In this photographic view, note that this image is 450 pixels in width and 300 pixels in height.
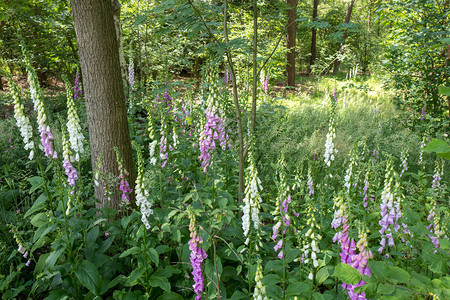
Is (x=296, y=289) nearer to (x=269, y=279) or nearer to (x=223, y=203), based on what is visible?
(x=269, y=279)

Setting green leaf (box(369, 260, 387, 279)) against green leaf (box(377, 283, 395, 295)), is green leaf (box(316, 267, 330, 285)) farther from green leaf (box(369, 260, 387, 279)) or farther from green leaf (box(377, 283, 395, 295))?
green leaf (box(377, 283, 395, 295))

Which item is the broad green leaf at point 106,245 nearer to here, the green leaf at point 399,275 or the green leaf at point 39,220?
the green leaf at point 39,220

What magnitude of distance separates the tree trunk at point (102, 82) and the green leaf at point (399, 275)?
2.58 m

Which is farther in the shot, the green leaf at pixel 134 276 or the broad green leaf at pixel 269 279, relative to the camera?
the green leaf at pixel 134 276

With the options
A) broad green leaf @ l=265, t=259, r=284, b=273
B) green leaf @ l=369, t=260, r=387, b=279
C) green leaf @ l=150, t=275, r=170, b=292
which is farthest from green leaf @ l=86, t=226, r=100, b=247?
green leaf @ l=369, t=260, r=387, b=279

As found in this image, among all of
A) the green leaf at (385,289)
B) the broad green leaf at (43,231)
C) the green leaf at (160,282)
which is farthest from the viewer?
the broad green leaf at (43,231)

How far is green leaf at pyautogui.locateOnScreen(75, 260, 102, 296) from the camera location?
225cm

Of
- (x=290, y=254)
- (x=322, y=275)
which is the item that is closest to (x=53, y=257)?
(x=290, y=254)

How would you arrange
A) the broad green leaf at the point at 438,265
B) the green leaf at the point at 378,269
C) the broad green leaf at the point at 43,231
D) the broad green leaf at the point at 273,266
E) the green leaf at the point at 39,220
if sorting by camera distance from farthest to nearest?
1. the green leaf at the point at 39,220
2. the broad green leaf at the point at 43,231
3. the broad green leaf at the point at 273,266
4. the broad green leaf at the point at 438,265
5. the green leaf at the point at 378,269

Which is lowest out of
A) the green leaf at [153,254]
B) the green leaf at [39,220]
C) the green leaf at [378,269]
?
the green leaf at [153,254]

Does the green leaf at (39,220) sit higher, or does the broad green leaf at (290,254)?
the green leaf at (39,220)

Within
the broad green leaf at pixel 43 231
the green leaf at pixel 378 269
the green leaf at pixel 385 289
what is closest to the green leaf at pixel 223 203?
the green leaf at pixel 378 269

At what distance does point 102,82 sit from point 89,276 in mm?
2032

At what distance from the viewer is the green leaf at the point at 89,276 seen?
225cm
